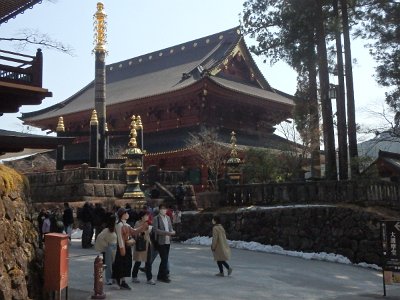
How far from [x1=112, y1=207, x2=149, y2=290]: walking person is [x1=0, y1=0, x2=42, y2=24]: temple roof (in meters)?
6.37

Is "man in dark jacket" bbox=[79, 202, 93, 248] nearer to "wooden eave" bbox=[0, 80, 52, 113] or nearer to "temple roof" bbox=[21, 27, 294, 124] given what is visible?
"wooden eave" bbox=[0, 80, 52, 113]

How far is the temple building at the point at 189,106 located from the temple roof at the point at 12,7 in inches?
664

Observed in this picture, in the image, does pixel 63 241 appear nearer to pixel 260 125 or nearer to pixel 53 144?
pixel 53 144

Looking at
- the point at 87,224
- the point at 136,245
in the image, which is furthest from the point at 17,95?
the point at 136,245

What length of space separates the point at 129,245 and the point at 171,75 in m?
33.1

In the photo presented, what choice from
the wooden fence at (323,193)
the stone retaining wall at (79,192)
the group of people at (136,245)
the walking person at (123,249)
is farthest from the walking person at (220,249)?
the stone retaining wall at (79,192)

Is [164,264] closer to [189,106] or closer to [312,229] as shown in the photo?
[312,229]

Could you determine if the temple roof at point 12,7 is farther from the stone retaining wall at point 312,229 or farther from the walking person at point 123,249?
the stone retaining wall at point 312,229

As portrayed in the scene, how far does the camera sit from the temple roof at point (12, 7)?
1265cm

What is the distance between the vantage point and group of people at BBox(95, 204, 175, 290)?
9.26m

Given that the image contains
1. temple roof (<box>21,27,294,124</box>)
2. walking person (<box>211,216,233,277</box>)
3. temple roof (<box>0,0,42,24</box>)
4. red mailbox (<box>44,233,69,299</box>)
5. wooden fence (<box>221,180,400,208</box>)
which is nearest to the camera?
red mailbox (<box>44,233,69,299</box>)

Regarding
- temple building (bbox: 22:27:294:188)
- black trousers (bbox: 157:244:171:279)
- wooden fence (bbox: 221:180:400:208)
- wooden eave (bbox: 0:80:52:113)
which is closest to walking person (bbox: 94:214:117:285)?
black trousers (bbox: 157:244:171:279)

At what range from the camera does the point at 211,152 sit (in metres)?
30.4

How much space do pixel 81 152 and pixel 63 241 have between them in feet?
106
